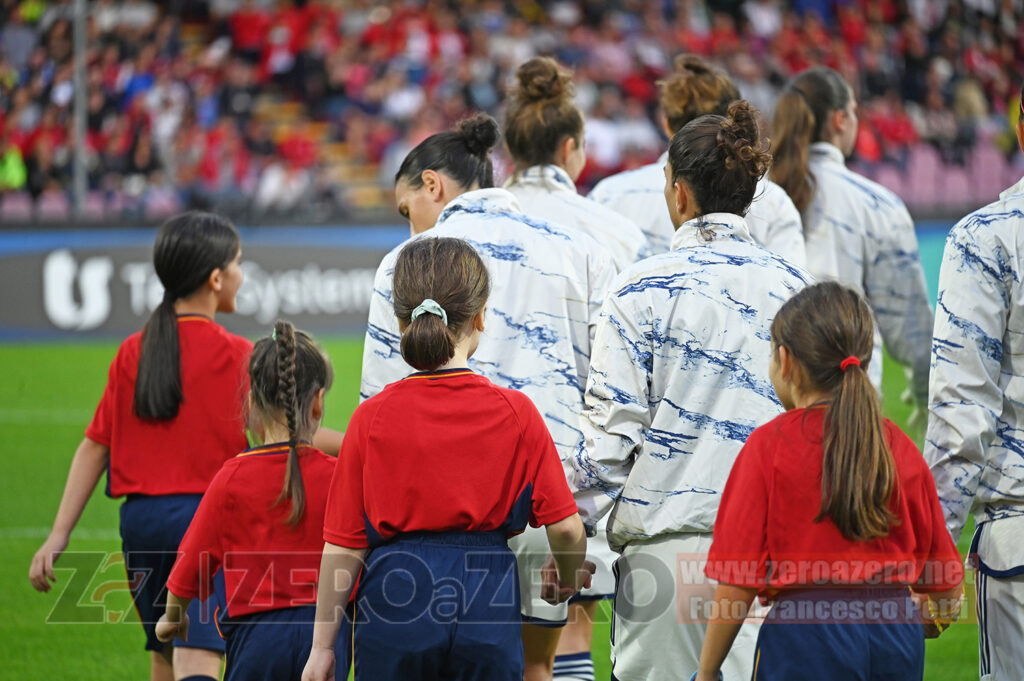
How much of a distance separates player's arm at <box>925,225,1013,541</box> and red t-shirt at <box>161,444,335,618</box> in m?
1.62

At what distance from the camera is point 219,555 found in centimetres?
330

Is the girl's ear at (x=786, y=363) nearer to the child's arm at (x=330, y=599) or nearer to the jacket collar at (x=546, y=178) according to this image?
the child's arm at (x=330, y=599)

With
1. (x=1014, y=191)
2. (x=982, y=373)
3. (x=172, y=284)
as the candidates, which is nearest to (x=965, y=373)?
(x=982, y=373)


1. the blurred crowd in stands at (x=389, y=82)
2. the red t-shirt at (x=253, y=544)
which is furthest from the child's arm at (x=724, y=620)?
the blurred crowd in stands at (x=389, y=82)

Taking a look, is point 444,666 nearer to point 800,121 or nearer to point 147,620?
point 147,620

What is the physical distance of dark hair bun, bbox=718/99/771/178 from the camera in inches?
123

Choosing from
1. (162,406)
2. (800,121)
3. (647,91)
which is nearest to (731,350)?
(162,406)

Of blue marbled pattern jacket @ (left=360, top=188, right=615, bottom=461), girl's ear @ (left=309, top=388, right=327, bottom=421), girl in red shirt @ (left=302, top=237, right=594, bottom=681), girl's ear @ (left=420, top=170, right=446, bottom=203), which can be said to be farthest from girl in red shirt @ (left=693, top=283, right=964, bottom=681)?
girl's ear @ (left=420, top=170, right=446, bottom=203)

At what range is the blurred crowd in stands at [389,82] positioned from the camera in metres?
18.1

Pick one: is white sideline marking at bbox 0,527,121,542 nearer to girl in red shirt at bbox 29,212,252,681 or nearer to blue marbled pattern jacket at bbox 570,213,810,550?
girl in red shirt at bbox 29,212,252,681

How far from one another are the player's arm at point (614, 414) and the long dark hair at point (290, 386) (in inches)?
29.6

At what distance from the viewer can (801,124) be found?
4957 mm

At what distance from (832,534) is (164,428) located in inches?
87.8

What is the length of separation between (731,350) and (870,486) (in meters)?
0.63
